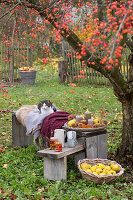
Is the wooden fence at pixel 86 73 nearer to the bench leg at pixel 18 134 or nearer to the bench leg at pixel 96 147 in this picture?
the bench leg at pixel 18 134

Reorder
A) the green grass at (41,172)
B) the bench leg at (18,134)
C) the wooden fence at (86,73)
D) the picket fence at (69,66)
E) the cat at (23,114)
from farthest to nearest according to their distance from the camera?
the picket fence at (69,66) < the wooden fence at (86,73) < the bench leg at (18,134) < the cat at (23,114) < the green grass at (41,172)

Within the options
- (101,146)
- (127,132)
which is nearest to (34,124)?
(101,146)

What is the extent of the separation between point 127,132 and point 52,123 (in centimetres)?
121

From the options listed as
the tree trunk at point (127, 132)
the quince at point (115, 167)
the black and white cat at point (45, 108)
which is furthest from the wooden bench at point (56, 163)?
the black and white cat at point (45, 108)

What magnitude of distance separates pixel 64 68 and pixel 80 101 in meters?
3.75

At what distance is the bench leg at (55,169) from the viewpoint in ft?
13.3

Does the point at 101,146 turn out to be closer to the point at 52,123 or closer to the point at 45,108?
the point at 52,123

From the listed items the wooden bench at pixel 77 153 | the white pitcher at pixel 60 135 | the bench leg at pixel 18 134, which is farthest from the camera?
the bench leg at pixel 18 134

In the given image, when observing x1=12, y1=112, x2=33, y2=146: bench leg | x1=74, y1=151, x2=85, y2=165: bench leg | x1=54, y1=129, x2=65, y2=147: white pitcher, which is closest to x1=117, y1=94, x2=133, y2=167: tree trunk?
x1=74, y1=151, x2=85, y2=165: bench leg

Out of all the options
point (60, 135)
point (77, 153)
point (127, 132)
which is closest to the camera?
point (60, 135)

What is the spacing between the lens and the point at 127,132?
15.4 ft

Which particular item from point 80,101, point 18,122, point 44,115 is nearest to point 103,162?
point 44,115

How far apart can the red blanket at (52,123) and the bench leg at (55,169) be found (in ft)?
2.05

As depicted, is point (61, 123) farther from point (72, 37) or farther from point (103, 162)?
point (72, 37)
